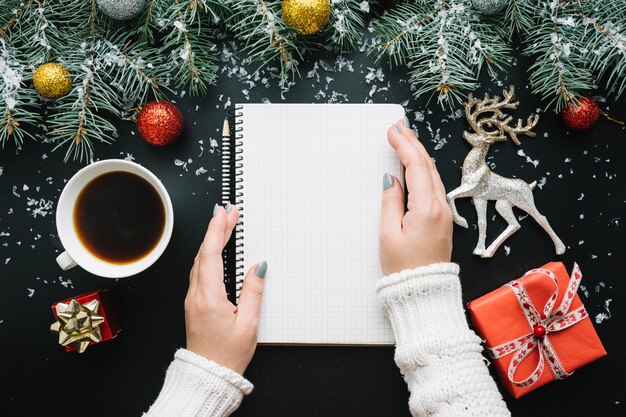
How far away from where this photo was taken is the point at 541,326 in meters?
0.81

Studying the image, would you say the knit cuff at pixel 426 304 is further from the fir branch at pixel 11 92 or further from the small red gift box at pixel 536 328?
the fir branch at pixel 11 92

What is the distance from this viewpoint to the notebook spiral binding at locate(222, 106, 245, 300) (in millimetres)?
842

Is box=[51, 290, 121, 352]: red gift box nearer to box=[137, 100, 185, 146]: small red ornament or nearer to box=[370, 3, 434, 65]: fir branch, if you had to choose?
box=[137, 100, 185, 146]: small red ornament

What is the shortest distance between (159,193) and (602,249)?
79cm

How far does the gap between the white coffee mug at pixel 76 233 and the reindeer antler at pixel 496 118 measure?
0.54 metres

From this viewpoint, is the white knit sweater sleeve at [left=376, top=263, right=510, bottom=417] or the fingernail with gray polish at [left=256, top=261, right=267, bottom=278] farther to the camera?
the fingernail with gray polish at [left=256, top=261, right=267, bottom=278]

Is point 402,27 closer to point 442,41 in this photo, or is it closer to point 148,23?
point 442,41

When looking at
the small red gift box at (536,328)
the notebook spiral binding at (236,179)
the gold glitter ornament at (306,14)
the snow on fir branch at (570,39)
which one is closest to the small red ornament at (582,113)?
the snow on fir branch at (570,39)

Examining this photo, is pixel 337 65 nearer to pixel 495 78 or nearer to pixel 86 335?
pixel 495 78

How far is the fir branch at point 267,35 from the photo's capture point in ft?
2.62

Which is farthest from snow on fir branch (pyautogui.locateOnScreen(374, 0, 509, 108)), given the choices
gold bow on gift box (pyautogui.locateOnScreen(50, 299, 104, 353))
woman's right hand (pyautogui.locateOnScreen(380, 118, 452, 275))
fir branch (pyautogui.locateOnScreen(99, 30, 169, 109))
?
gold bow on gift box (pyautogui.locateOnScreen(50, 299, 104, 353))

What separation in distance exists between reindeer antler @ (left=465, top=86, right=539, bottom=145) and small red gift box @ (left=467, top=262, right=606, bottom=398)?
24 cm

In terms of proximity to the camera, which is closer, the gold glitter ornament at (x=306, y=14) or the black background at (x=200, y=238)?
the gold glitter ornament at (x=306, y=14)

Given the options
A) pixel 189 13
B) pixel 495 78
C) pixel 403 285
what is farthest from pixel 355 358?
pixel 189 13
